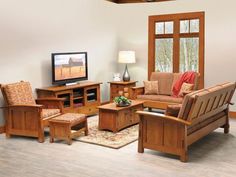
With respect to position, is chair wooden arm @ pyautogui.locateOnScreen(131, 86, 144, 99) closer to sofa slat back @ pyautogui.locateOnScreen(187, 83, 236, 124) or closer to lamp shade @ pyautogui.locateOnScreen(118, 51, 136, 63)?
lamp shade @ pyautogui.locateOnScreen(118, 51, 136, 63)

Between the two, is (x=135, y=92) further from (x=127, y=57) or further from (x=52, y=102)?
(x=52, y=102)

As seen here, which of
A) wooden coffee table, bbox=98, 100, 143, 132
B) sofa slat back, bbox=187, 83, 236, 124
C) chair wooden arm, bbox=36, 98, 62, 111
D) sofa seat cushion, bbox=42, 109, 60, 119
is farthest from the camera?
chair wooden arm, bbox=36, 98, 62, 111

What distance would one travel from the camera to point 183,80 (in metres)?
7.45

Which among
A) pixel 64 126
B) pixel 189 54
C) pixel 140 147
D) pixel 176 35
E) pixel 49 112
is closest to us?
pixel 140 147

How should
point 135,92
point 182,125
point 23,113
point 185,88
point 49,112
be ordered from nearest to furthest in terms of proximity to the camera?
point 182,125, point 23,113, point 49,112, point 185,88, point 135,92

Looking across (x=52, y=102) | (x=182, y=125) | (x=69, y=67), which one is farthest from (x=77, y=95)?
(x=182, y=125)

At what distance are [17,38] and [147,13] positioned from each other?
3.47 m

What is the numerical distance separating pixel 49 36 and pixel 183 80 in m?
3.00

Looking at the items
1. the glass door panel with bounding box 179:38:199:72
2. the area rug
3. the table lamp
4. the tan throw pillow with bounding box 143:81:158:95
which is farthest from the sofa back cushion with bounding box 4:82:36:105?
the glass door panel with bounding box 179:38:199:72

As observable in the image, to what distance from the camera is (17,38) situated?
640cm

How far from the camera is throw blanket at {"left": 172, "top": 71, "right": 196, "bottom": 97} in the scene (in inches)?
289

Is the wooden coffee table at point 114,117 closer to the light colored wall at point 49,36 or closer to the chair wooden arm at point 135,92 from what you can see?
the chair wooden arm at point 135,92

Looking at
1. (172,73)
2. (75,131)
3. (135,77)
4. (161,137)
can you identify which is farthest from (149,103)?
(161,137)

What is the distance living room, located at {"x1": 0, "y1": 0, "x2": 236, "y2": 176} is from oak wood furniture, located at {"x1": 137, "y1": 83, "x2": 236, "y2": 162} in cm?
18
